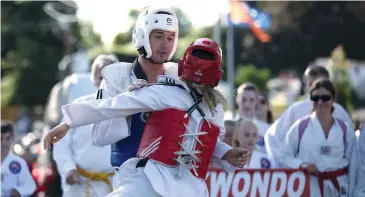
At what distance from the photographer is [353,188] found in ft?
33.7

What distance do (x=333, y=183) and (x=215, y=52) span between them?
10.3 feet

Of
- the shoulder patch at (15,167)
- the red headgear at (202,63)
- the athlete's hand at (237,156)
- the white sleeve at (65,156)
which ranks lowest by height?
the shoulder patch at (15,167)

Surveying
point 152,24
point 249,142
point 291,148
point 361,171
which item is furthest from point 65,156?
point 152,24

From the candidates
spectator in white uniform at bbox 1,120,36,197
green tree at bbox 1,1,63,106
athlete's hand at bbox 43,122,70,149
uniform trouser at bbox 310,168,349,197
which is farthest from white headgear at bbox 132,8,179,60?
green tree at bbox 1,1,63,106

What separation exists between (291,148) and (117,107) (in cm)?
359

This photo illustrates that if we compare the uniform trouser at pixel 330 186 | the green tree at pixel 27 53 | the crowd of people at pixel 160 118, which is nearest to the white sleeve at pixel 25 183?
the uniform trouser at pixel 330 186

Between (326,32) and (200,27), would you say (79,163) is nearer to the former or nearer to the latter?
(326,32)

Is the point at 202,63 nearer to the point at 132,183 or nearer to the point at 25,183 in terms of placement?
the point at 132,183

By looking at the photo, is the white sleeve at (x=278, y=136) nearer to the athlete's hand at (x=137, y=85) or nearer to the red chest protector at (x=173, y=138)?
the red chest protector at (x=173, y=138)

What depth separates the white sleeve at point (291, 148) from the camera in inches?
421

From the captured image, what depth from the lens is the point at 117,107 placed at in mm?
7551

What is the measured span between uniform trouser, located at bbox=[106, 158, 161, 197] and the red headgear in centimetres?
69

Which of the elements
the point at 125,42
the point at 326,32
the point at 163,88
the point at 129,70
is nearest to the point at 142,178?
the point at 163,88

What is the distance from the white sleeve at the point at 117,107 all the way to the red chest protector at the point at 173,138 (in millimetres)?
91
